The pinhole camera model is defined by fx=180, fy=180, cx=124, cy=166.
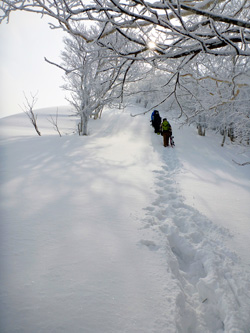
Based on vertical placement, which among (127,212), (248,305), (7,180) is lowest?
(248,305)

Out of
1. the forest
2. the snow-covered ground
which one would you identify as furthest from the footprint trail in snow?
the forest

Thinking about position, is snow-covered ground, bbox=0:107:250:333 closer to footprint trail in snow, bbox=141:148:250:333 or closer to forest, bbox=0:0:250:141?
footprint trail in snow, bbox=141:148:250:333

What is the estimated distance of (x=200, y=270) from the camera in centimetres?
189

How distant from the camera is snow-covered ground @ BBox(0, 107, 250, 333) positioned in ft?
4.02

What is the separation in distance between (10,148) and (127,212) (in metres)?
4.84

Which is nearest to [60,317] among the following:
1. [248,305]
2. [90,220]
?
[90,220]

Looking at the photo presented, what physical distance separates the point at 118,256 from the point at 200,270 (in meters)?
0.90

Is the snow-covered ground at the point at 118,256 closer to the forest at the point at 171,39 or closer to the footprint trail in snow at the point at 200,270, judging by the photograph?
the footprint trail in snow at the point at 200,270

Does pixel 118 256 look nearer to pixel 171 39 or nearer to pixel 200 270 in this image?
pixel 200 270

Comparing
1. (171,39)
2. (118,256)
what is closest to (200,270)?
(118,256)

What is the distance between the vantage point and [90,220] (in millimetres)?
2273

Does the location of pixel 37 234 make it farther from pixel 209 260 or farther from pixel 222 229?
pixel 222 229

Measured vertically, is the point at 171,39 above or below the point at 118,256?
above

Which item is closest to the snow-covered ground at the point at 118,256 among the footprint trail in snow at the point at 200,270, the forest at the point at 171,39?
the footprint trail in snow at the point at 200,270
